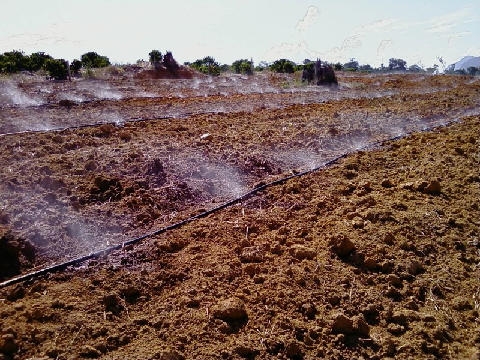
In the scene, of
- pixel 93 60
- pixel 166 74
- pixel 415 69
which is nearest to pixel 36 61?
pixel 93 60

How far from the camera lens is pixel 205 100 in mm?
12805

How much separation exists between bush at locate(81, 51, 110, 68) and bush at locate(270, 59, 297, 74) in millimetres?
12695

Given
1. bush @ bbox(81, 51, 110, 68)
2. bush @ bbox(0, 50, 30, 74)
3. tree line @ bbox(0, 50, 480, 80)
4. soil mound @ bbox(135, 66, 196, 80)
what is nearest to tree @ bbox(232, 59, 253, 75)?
tree line @ bbox(0, 50, 480, 80)

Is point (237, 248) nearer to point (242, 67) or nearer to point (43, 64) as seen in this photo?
point (43, 64)

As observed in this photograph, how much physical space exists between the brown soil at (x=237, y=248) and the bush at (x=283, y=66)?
85.7ft

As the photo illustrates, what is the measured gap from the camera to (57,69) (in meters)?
19.0

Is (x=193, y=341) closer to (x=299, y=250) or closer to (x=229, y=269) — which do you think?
(x=229, y=269)

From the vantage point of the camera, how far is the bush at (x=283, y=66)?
32.6 m

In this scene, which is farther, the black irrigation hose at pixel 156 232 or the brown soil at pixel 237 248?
the black irrigation hose at pixel 156 232

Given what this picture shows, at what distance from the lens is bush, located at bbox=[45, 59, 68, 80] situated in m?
19.0

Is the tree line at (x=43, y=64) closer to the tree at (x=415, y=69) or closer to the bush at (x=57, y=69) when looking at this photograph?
the bush at (x=57, y=69)

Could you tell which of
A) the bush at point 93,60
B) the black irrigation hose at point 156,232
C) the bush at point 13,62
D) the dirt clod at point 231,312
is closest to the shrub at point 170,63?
the bush at point 93,60

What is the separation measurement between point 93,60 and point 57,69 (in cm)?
919

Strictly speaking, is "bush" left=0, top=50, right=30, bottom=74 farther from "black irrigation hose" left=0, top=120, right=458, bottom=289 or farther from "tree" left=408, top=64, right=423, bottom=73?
"tree" left=408, top=64, right=423, bottom=73
